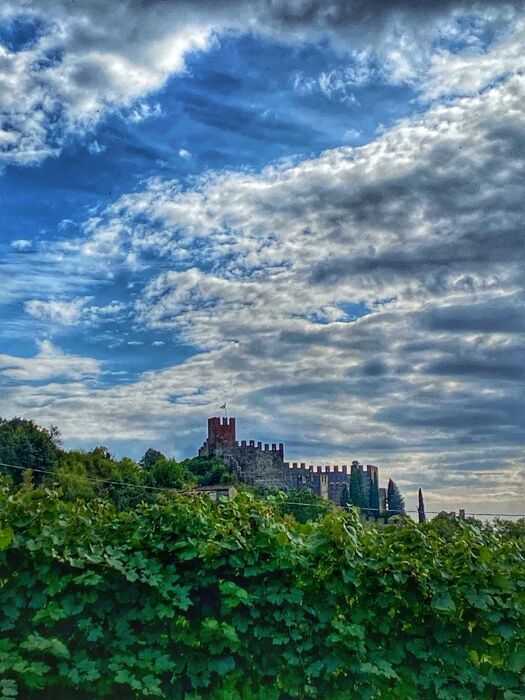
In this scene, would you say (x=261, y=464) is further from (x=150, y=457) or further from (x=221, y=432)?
(x=150, y=457)

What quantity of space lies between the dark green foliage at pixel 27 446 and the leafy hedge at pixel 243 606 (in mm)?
54560

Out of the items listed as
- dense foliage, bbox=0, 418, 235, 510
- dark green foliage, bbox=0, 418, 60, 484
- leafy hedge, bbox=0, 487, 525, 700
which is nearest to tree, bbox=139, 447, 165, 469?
dense foliage, bbox=0, 418, 235, 510

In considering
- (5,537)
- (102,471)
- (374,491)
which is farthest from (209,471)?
(5,537)

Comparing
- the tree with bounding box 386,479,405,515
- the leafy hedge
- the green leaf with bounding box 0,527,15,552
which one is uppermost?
the tree with bounding box 386,479,405,515

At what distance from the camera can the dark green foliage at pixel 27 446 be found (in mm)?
58406

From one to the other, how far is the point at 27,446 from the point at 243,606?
2276 inches

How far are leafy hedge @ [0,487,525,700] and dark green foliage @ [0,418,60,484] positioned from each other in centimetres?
5456

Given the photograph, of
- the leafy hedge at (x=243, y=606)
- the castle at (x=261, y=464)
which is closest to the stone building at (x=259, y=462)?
the castle at (x=261, y=464)

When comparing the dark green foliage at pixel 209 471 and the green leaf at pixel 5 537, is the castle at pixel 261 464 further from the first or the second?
the green leaf at pixel 5 537

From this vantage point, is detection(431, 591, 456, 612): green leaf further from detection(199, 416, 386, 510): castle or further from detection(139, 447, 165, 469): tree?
detection(199, 416, 386, 510): castle

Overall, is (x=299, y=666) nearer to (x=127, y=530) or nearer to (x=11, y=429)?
(x=127, y=530)

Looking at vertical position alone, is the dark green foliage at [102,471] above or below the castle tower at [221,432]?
below

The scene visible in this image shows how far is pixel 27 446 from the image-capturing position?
196 feet

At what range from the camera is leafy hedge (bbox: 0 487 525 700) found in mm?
4488
